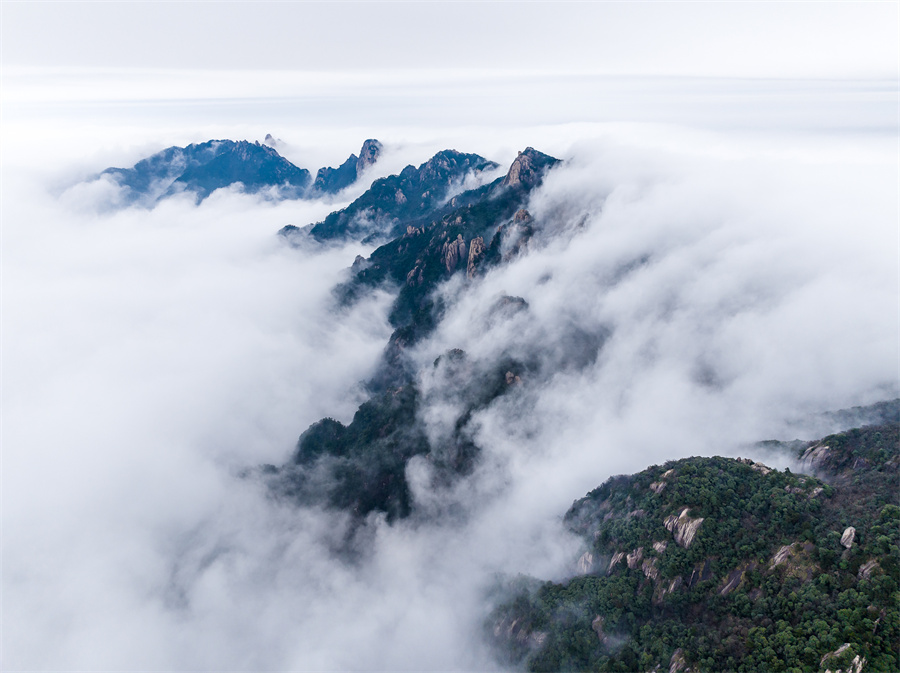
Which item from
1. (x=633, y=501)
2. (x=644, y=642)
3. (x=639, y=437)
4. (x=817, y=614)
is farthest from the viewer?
(x=639, y=437)

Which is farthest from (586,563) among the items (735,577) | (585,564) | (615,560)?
(735,577)

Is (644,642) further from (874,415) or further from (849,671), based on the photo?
(874,415)

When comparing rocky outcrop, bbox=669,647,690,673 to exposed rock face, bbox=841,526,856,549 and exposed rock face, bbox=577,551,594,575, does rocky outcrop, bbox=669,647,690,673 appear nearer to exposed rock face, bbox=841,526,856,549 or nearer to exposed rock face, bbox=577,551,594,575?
exposed rock face, bbox=841,526,856,549

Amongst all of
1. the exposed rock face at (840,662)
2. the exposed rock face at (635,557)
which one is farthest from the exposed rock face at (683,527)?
the exposed rock face at (840,662)

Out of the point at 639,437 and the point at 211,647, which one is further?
the point at 639,437

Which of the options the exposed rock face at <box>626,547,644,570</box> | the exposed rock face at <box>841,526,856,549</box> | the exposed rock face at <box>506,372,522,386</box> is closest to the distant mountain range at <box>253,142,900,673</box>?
the exposed rock face at <box>841,526,856,549</box>

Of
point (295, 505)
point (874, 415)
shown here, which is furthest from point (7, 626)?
point (874, 415)
